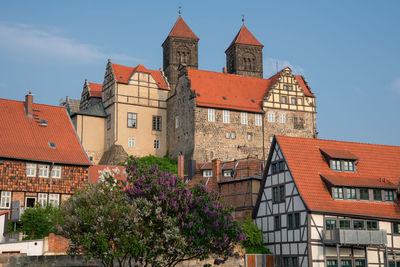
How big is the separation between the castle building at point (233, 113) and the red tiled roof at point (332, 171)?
2429cm

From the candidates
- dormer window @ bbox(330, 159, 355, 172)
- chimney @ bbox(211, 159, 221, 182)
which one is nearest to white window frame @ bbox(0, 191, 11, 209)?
chimney @ bbox(211, 159, 221, 182)

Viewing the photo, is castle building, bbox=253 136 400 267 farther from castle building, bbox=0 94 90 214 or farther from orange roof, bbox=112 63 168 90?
orange roof, bbox=112 63 168 90

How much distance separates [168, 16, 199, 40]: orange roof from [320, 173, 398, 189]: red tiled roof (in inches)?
1994

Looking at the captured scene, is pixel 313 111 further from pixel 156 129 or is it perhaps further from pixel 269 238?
pixel 269 238

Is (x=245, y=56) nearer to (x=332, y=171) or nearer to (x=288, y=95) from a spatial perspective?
(x=288, y=95)

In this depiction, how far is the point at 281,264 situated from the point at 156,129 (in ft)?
112

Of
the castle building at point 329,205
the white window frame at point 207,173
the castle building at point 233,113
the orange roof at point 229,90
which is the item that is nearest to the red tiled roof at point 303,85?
the orange roof at point 229,90

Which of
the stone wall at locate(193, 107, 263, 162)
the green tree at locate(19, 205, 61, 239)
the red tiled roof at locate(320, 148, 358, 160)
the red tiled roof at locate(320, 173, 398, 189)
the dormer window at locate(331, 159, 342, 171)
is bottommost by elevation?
the green tree at locate(19, 205, 61, 239)

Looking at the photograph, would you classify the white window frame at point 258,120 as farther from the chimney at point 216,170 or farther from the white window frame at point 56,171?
the white window frame at point 56,171

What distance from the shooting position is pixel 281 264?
117ft

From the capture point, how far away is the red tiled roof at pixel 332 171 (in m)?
34.5

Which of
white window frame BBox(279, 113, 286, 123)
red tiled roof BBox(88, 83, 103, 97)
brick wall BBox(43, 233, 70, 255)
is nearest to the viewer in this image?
brick wall BBox(43, 233, 70, 255)

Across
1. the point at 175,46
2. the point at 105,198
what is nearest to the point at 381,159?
the point at 105,198

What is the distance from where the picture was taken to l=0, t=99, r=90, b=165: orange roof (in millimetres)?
40562
